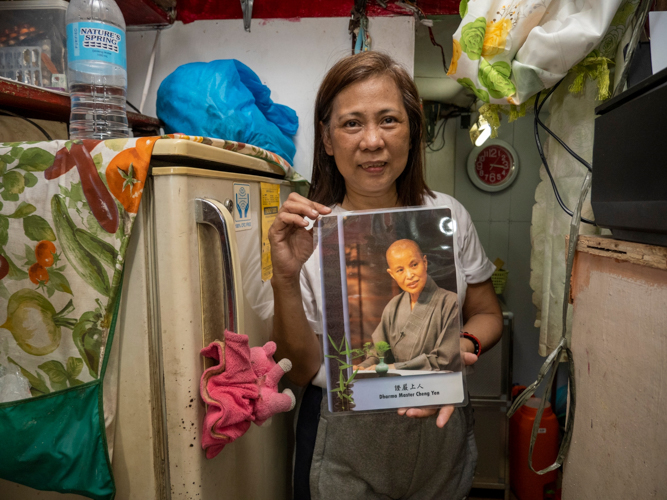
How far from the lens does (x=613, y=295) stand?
71cm

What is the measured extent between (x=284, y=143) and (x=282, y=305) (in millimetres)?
751

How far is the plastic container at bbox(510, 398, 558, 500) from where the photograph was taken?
6.20 feet

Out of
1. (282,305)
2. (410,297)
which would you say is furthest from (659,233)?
(282,305)

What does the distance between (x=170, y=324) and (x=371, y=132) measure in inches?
24.2

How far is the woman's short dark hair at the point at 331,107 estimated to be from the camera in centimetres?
97

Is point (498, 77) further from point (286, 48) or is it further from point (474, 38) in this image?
point (286, 48)

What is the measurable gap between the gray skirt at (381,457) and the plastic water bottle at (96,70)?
94cm

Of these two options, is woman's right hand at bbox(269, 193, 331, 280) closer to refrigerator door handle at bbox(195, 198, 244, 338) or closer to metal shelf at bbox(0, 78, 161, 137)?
refrigerator door handle at bbox(195, 198, 244, 338)

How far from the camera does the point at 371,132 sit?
93 cm

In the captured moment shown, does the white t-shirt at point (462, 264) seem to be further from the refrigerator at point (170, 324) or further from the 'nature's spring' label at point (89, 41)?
the 'nature's spring' label at point (89, 41)

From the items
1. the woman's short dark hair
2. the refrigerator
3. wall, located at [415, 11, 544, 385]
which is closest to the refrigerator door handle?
the refrigerator

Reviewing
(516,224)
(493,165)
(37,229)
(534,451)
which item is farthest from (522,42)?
(516,224)

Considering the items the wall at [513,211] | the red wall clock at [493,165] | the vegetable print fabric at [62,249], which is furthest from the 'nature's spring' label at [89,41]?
the red wall clock at [493,165]

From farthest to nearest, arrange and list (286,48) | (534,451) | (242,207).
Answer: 1. (534,451)
2. (286,48)
3. (242,207)
